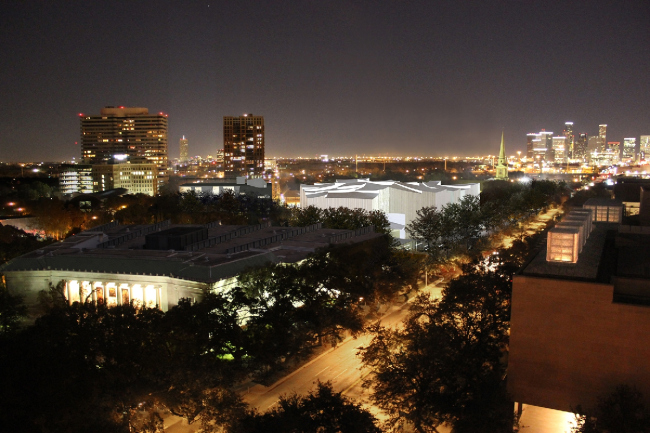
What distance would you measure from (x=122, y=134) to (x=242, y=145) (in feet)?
115

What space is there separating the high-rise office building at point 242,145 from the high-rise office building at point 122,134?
18896 mm

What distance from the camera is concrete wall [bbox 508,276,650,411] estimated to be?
44.5ft

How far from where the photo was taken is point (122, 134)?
5846 inches

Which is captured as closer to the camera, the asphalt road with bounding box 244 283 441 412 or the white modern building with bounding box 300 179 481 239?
the asphalt road with bounding box 244 283 441 412

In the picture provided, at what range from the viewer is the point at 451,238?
40.5 meters

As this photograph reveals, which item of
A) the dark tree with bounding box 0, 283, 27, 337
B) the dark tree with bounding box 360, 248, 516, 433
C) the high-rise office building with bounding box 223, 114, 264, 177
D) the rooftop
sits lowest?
the dark tree with bounding box 360, 248, 516, 433

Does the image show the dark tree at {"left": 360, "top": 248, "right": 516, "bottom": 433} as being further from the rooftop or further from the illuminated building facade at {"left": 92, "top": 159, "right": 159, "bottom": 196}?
the illuminated building facade at {"left": 92, "top": 159, "right": 159, "bottom": 196}

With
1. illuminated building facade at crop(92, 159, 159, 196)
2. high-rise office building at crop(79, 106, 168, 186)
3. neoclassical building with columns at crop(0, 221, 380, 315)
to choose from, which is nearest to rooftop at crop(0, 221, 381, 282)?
neoclassical building with columns at crop(0, 221, 380, 315)

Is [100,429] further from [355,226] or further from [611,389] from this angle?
[355,226]

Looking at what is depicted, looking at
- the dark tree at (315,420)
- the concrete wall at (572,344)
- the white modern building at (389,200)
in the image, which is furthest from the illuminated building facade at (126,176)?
the concrete wall at (572,344)

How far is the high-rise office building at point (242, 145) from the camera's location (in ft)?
500

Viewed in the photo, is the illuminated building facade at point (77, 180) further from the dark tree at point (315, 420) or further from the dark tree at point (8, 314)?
the dark tree at point (315, 420)

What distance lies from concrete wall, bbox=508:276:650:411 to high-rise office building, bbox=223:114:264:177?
140 meters

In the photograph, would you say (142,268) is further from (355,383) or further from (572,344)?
(572,344)
